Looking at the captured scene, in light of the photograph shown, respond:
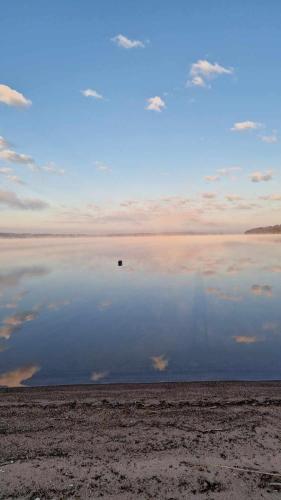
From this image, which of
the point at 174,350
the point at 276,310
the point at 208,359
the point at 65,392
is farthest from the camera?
the point at 276,310

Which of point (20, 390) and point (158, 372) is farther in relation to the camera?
point (158, 372)

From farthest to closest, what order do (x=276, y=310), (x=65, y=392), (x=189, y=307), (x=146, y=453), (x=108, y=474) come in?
1. (x=189, y=307)
2. (x=276, y=310)
3. (x=65, y=392)
4. (x=146, y=453)
5. (x=108, y=474)

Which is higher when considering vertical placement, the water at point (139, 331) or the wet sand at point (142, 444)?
the wet sand at point (142, 444)

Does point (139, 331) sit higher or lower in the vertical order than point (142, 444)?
lower

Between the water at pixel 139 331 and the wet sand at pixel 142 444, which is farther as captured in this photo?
the water at pixel 139 331

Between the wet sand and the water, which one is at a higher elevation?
the wet sand

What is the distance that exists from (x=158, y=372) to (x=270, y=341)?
433 centimetres

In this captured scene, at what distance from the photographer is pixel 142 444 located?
5324mm

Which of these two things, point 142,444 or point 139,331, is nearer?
point 142,444

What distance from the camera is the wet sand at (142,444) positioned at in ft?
14.5

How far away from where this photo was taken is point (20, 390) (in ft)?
26.0

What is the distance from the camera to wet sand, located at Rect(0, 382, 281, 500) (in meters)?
4.43

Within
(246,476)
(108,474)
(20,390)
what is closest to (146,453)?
(108,474)

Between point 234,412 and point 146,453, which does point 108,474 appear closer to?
point 146,453
